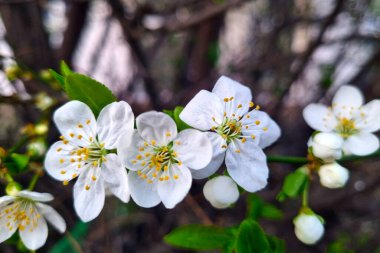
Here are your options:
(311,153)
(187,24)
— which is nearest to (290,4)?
(187,24)

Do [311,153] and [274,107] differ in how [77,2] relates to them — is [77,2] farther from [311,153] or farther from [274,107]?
[311,153]

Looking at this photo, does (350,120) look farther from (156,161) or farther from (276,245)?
(156,161)

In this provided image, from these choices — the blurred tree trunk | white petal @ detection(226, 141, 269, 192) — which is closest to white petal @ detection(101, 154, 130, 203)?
white petal @ detection(226, 141, 269, 192)

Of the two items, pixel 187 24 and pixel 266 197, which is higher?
pixel 187 24

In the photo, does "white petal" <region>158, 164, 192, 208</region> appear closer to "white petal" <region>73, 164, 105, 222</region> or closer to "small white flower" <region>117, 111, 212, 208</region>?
"small white flower" <region>117, 111, 212, 208</region>

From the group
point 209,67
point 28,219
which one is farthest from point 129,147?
point 209,67
